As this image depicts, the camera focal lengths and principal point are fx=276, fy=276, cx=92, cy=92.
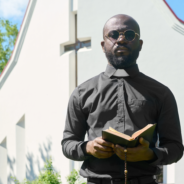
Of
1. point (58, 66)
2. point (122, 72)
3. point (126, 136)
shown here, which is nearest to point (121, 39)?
point (122, 72)

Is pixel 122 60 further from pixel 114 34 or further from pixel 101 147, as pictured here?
pixel 101 147

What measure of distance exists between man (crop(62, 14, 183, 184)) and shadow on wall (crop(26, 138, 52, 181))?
6.01 m

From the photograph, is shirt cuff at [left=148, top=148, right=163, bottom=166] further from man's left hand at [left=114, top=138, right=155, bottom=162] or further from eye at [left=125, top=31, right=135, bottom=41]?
eye at [left=125, top=31, right=135, bottom=41]

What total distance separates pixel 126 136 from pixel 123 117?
0.25 m

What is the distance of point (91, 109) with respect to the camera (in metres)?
1.91

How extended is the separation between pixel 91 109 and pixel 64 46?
19.0ft

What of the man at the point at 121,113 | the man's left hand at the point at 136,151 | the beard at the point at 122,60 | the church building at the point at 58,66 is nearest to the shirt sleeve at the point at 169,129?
the man at the point at 121,113

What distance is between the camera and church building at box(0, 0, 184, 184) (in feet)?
18.8

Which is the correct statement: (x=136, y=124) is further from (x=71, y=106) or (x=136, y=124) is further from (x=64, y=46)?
(x=64, y=46)

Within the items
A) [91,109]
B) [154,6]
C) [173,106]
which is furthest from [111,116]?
[154,6]

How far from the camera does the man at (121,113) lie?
1.81 metres

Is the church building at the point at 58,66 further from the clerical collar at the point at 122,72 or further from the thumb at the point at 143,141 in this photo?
the thumb at the point at 143,141

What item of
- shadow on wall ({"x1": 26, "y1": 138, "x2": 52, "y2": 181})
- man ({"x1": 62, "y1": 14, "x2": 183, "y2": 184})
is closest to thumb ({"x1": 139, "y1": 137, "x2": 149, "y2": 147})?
man ({"x1": 62, "y1": 14, "x2": 183, "y2": 184})

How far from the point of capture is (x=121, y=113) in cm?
184
